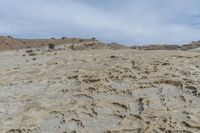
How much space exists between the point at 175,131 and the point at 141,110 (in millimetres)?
976

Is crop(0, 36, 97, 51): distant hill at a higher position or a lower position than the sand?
lower

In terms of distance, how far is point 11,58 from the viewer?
14359mm

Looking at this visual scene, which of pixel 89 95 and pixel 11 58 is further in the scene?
pixel 11 58

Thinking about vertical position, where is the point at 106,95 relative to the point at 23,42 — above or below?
above

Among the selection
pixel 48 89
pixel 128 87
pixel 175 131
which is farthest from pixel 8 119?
pixel 175 131

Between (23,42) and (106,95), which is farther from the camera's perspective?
(23,42)

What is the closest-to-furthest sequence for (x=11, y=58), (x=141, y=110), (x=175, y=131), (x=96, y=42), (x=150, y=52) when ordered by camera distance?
(x=175, y=131)
(x=141, y=110)
(x=150, y=52)
(x=11, y=58)
(x=96, y=42)

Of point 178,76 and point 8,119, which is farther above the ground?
point 178,76

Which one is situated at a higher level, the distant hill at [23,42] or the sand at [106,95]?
the sand at [106,95]

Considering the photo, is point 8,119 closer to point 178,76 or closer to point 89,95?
point 89,95

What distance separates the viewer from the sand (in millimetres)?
9117

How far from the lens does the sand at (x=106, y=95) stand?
9.12 metres

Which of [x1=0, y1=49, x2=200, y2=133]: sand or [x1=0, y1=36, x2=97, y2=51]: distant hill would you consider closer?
[x1=0, y1=49, x2=200, y2=133]: sand

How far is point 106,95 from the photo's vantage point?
402 inches
